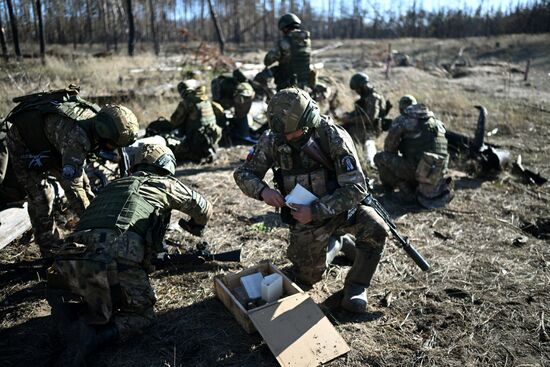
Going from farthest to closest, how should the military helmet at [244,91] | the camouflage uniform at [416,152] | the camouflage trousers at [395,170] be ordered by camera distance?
the military helmet at [244,91] < the camouflage trousers at [395,170] < the camouflage uniform at [416,152]

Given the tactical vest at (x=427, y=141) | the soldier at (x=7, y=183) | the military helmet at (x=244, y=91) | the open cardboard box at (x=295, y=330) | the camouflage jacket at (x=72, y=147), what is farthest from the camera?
the military helmet at (x=244, y=91)

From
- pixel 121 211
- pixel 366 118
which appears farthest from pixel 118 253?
pixel 366 118

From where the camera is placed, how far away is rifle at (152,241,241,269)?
4.15 meters

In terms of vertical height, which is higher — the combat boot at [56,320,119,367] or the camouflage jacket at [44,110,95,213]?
the camouflage jacket at [44,110,95,213]

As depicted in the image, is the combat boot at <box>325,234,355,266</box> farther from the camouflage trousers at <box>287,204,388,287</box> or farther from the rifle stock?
the rifle stock

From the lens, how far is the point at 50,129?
409cm

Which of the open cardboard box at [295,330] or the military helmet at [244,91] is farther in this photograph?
the military helmet at [244,91]

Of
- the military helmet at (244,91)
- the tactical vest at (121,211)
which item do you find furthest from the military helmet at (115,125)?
the military helmet at (244,91)

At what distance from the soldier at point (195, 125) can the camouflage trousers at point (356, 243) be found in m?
4.21

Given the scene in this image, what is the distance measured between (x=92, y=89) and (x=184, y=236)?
27.1 feet

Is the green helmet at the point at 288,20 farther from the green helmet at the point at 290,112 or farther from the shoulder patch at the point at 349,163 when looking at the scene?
the shoulder patch at the point at 349,163

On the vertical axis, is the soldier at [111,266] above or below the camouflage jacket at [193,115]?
below

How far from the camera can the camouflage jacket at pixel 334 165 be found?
3428mm

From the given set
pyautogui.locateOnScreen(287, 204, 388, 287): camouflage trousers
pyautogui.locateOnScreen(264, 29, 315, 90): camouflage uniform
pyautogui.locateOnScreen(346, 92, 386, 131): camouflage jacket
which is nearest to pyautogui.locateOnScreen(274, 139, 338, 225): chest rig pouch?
pyautogui.locateOnScreen(287, 204, 388, 287): camouflage trousers
